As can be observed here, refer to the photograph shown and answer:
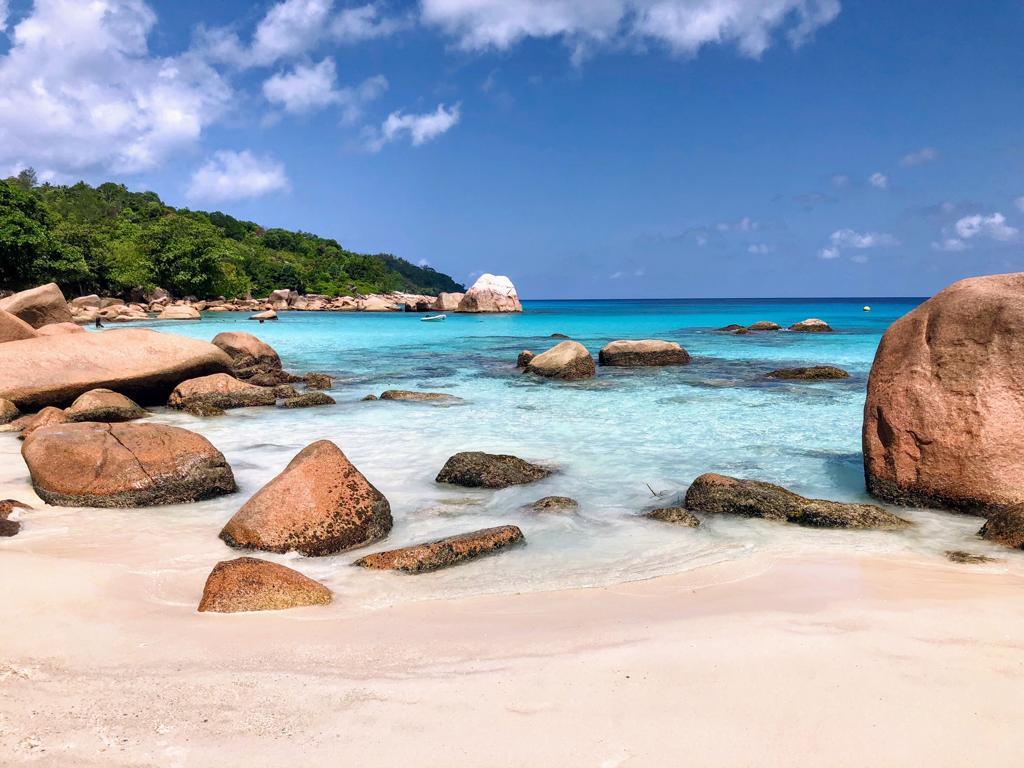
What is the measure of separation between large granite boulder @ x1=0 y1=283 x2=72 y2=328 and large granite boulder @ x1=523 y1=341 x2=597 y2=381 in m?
10.6

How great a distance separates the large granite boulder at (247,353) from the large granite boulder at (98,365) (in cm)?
276

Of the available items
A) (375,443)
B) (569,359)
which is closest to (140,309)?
(569,359)

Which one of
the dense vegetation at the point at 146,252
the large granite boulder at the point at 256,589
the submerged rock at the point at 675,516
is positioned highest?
the dense vegetation at the point at 146,252

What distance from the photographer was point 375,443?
871 centimetres

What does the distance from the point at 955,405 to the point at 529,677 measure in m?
4.46

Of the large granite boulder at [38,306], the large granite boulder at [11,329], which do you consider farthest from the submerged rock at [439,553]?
the large granite boulder at [38,306]

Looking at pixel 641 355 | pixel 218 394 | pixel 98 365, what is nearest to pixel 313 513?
pixel 98 365

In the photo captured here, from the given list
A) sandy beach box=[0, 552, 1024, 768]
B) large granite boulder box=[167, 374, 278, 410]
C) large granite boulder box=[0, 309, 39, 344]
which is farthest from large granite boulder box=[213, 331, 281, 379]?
sandy beach box=[0, 552, 1024, 768]

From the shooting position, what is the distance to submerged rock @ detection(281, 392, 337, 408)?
11.4m

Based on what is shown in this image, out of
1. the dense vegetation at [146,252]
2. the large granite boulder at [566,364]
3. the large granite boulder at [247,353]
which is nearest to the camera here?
the large granite boulder at [247,353]

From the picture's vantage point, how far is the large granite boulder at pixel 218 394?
36.4 feet

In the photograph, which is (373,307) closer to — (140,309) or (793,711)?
(140,309)

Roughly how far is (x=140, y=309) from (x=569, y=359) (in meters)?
38.5

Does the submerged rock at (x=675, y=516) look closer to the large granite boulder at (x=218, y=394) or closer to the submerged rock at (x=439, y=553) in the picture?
the submerged rock at (x=439, y=553)
